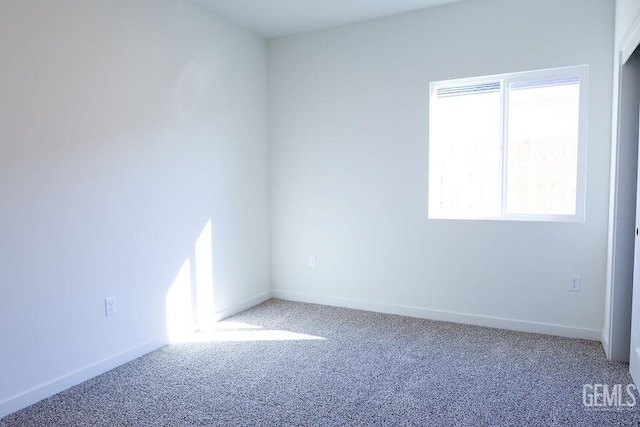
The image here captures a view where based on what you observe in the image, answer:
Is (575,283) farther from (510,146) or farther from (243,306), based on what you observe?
(243,306)

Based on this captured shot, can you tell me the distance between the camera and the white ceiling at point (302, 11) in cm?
346

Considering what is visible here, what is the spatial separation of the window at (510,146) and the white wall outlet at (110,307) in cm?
266

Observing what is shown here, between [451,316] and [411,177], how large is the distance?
1.28 m

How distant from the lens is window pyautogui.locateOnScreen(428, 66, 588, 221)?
3252mm

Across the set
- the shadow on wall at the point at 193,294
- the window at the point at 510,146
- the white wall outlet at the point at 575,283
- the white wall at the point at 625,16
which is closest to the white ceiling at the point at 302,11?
the window at the point at 510,146

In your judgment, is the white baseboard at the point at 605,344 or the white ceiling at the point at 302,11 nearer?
the white baseboard at the point at 605,344

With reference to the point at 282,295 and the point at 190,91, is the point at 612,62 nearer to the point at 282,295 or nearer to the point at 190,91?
the point at 190,91

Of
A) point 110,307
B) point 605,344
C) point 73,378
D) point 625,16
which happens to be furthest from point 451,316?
point 73,378

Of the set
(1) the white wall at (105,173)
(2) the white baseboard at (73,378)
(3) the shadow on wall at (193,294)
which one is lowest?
(2) the white baseboard at (73,378)

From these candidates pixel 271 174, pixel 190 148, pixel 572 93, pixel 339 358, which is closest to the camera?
pixel 339 358

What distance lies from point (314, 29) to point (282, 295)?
2739 millimetres

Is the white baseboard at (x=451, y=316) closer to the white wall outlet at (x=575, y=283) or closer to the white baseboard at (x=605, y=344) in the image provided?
the white baseboard at (x=605, y=344)

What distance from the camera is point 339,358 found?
2934mm

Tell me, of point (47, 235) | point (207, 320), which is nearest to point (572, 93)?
point (207, 320)
